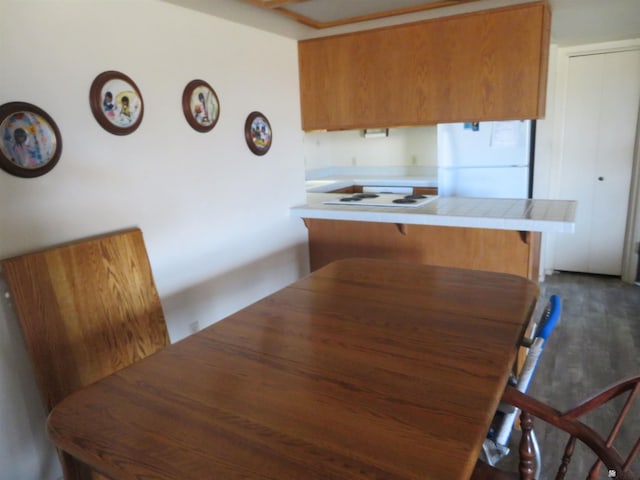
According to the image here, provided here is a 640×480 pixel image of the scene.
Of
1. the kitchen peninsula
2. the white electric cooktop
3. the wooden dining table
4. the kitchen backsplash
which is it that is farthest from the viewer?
the kitchen backsplash

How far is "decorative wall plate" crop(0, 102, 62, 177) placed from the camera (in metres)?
1.55

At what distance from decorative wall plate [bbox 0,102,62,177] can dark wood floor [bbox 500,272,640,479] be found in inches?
92.4

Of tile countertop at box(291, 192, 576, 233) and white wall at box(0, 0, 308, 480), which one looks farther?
tile countertop at box(291, 192, 576, 233)

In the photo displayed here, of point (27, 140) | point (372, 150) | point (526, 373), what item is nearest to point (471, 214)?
point (526, 373)

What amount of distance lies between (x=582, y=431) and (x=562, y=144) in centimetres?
378

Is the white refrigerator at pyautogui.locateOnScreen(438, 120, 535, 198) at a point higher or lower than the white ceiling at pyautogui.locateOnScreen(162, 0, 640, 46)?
lower

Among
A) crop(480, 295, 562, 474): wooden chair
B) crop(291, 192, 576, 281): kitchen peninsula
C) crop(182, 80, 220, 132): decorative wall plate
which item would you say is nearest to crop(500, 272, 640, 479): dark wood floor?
crop(291, 192, 576, 281): kitchen peninsula

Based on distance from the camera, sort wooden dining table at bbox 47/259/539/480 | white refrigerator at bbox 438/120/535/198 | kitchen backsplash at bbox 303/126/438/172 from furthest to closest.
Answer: kitchen backsplash at bbox 303/126/438/172 < white refrigerator at bbox 438/120/535/198 < wooden dining table at bbox 47/259/539/480

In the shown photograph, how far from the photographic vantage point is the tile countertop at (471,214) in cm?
229

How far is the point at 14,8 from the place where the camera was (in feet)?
5.06

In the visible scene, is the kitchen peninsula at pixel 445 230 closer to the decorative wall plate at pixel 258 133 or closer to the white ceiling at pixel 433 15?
the decorative wall plate at pixel 258 133

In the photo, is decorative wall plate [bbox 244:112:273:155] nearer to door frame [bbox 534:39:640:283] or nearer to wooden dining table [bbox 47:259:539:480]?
wooden dining table [bbox 47:259:539:480]

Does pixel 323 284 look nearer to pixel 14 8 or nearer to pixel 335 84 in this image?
pixel 14 8

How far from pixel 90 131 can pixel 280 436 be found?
5.06ft
